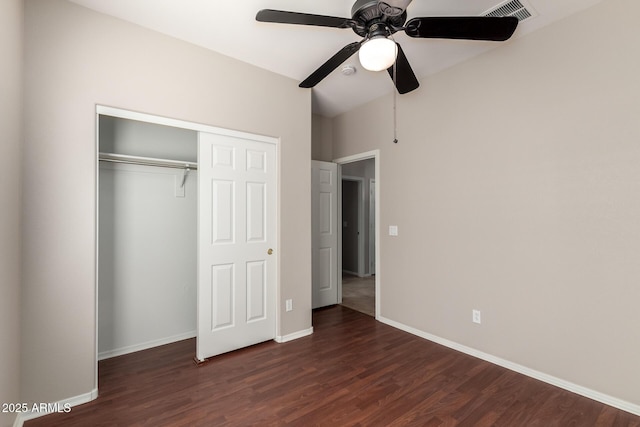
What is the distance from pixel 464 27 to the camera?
167 cm

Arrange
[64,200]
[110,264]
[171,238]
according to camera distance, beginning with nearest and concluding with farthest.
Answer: [64,200] < [110,264] < [171,238]

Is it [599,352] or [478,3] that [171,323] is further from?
[478,3]

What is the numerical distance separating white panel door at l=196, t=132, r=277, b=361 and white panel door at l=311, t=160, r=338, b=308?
3.62 ft

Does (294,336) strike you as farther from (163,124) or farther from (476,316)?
(163,124)

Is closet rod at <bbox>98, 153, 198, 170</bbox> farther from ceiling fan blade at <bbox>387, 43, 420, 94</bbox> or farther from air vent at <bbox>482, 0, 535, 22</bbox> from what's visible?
air vent at <bbox>482, 0, 535, 22</bbox>

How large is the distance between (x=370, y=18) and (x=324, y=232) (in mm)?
2875

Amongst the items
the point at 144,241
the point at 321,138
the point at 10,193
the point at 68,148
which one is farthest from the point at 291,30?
the point at 144,241

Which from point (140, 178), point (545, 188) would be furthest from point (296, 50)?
point (545, 188)

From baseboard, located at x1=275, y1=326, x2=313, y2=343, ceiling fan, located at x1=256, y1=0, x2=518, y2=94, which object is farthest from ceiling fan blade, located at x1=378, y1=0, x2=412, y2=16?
baseboard, located at x1=275, y1=326, x2=313, y2=343

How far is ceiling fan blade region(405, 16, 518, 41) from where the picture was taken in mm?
1609

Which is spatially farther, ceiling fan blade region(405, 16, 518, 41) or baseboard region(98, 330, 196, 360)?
baseboard region(98, 330, 196, 360)

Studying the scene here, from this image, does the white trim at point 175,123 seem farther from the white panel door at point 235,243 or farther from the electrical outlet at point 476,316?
the electrical outlet at point 476,316

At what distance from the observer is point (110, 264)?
2.64 meters

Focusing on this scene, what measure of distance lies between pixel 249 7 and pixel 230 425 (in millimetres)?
2758
